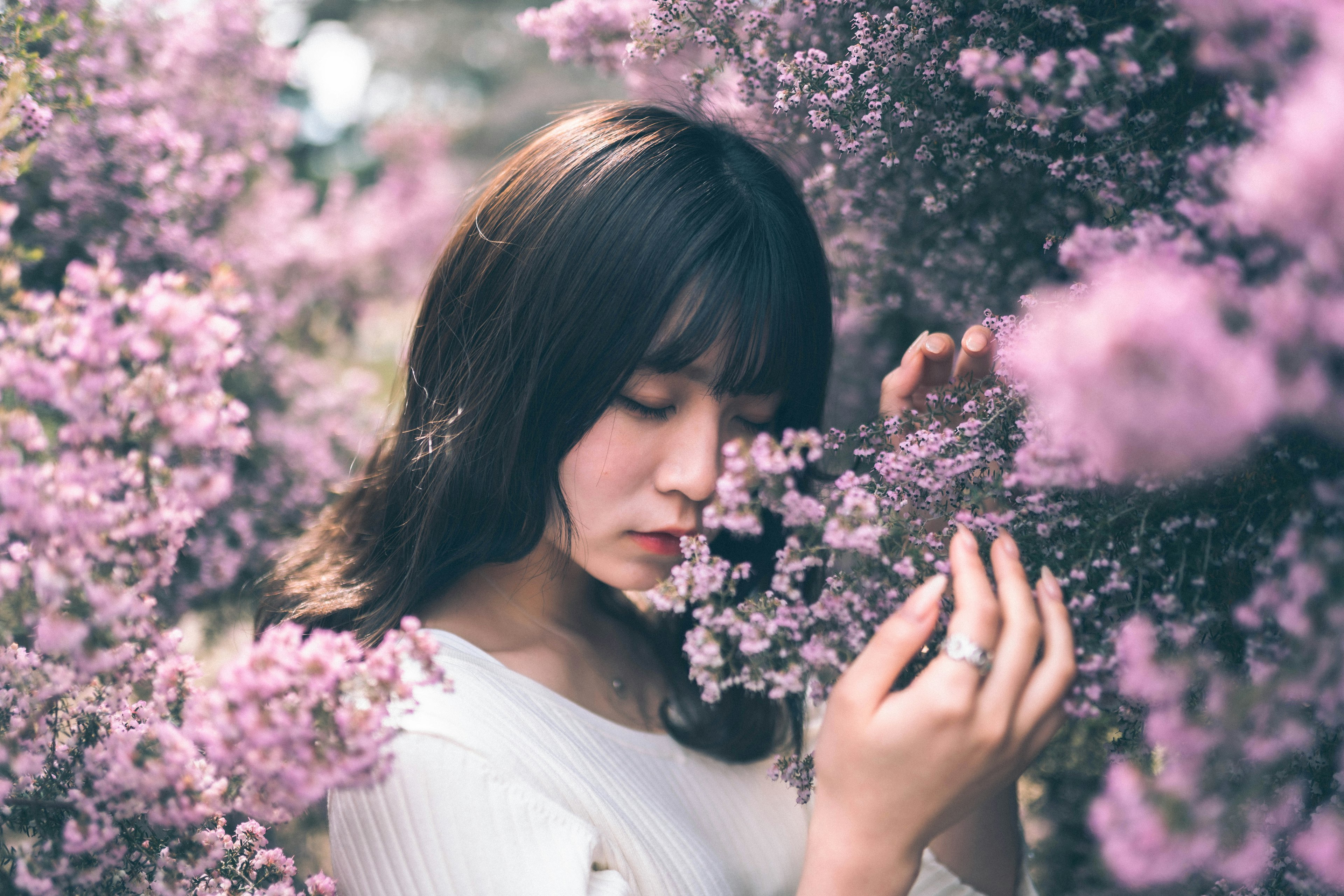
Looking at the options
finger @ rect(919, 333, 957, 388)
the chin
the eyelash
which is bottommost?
the chin

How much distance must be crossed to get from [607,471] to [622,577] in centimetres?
24

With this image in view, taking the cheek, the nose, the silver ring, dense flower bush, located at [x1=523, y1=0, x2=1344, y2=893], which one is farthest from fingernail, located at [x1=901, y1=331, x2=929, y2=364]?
the silver ring

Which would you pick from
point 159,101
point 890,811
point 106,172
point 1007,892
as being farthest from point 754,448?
point 159,101

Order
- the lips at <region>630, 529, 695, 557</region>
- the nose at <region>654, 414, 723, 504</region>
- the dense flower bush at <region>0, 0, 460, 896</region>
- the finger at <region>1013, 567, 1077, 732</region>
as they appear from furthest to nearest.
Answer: the lips at <region>630, 529, 695, 557</region>, the nose at <region>654, 414, 723, 504</region>, the finger at <region>1013, 567, 1077, 732</region>, the dense flower bush at <region>0, 0, 460, 896</region>

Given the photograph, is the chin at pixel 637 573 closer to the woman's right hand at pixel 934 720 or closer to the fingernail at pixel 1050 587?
the woman's right hand at pixel 934 720

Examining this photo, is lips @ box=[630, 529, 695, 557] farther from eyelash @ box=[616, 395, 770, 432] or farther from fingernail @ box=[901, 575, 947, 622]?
fingernail @ box=[901, 575, 947, 622]

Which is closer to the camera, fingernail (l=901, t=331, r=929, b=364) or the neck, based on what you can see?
fingernail (l=901, t=331, r=929, b=364)

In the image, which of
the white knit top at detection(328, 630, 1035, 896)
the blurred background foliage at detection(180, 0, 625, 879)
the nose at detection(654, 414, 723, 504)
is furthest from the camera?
the blurred background foliage at detection(180, 0, 625, 879)

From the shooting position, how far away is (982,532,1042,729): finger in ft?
3.51

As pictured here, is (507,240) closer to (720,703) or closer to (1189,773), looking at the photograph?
(720,703)

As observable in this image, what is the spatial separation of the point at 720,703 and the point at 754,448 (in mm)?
1199

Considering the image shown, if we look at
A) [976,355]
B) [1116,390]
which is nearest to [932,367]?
[976,355]

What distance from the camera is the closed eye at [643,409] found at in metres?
1.59

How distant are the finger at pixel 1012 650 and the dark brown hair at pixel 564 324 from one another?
68cm
